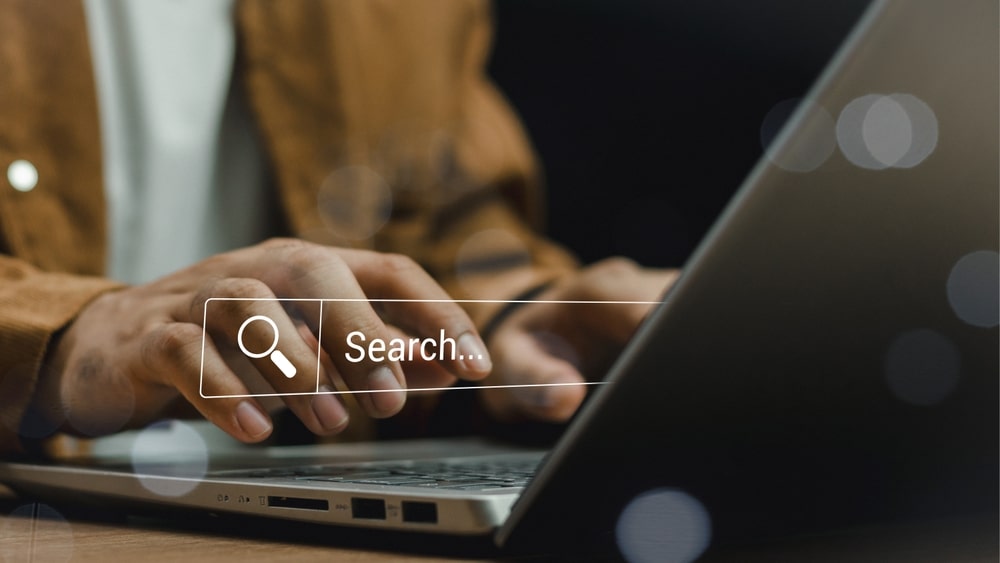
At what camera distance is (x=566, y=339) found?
0.54 metres

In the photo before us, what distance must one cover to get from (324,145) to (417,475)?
491 mm

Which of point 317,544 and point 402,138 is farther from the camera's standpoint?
point 402,138

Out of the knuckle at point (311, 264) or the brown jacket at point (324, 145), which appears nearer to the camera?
the knuckle at point (311, 264)

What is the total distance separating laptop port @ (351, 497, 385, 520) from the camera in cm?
23

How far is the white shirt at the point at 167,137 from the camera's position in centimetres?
58

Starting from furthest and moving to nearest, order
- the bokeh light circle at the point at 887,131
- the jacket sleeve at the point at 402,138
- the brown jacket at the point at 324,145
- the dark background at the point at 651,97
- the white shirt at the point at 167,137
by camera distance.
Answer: the dark background at the point at 651,97 → the jacket sleeve at the point at 402,138 → the white shirt at the point at 167,137 → the brown jacket at the point at 324,145 → the bokeh light circle at the point at 887,131

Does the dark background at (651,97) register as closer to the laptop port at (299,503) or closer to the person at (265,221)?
the person at (265,221)

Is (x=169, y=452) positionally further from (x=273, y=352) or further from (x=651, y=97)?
(x=651, y=97)

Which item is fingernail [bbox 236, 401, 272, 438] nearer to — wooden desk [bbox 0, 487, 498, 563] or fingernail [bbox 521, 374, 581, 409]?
wooden desk [bbox 0, 487, 498, 563]

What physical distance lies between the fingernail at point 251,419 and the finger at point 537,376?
15cm

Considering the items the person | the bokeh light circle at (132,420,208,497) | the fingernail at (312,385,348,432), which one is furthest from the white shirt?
the fingernail at (312,385,348,432)

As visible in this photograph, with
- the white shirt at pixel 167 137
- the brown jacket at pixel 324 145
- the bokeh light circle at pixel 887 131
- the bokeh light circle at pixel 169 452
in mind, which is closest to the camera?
the bokeh light circle at pixel 887 131

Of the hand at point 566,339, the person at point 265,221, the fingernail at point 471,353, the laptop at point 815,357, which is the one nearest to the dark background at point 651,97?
the person at point 265,221

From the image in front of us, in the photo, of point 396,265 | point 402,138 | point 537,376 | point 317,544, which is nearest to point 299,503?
point 317,544
